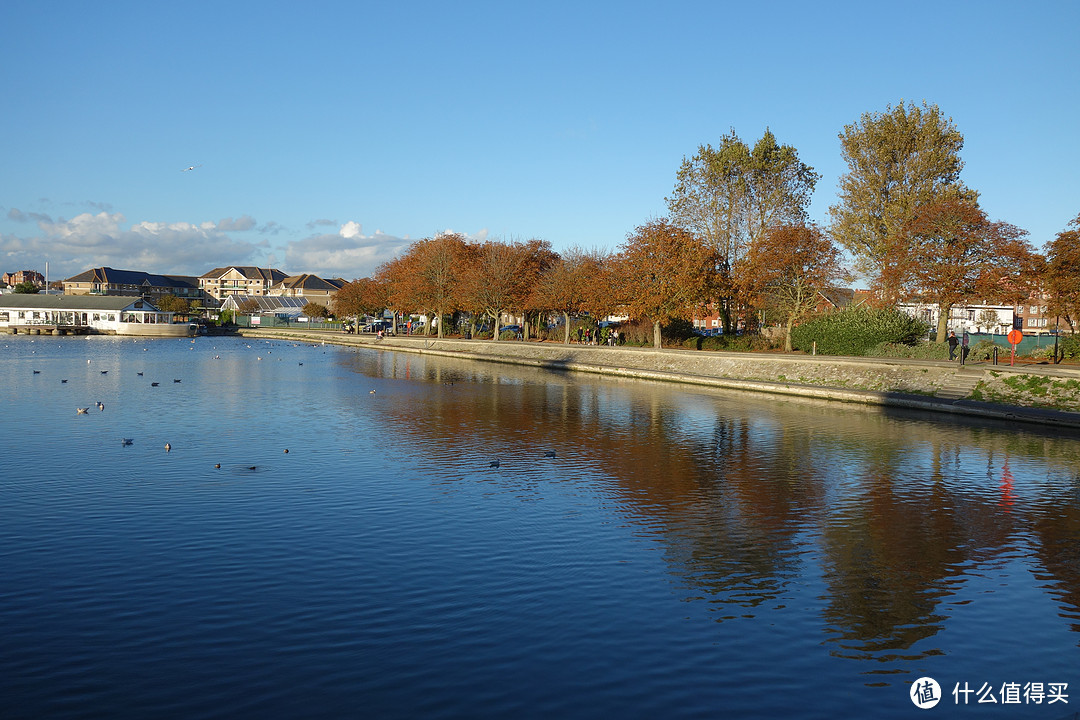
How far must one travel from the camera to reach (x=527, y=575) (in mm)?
12359

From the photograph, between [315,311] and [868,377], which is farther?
[315,311]

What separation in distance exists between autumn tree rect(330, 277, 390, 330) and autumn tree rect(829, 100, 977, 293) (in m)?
66.2

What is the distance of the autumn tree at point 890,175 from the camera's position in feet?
193

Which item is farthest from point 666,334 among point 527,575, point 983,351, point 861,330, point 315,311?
point 315,311

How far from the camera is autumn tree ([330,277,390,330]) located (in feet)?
379

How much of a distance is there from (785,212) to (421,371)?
3221 centimetres

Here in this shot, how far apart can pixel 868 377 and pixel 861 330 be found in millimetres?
11319

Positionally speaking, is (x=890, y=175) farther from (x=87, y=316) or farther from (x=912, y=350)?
(x=87, y=316)

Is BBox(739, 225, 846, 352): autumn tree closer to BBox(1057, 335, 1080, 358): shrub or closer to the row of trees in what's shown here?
the row of trees

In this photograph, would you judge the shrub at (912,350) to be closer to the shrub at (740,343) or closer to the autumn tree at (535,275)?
the shrub at (740,343)

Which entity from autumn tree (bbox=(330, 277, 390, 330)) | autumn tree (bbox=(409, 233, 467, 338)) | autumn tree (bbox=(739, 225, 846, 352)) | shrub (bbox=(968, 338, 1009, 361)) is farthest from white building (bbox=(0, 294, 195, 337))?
shrub (bbox=(968, 338, 1009, 361))

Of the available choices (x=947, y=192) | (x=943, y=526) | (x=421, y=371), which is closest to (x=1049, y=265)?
(x=947, y=192)

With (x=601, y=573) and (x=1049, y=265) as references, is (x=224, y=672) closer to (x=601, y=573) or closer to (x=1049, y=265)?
(x=601, y=573)

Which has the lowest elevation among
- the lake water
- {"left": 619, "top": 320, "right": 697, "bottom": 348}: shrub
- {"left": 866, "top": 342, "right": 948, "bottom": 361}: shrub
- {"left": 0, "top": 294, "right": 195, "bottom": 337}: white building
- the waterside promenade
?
the lake water
